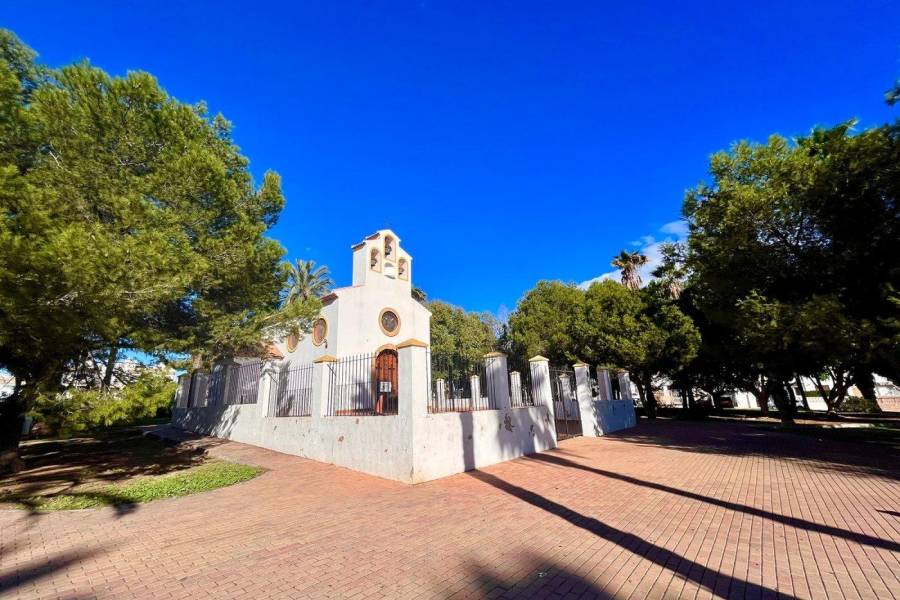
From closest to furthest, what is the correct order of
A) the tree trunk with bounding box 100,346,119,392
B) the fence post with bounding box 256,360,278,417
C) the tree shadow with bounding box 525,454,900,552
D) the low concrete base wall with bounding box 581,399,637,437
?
the tree shadow with bounding box 525,454,900,552 → the tree trunk with bounding box 100,346,119,392 → the fence post with bounding box 256,360,278,417 → the low concrete base wall with bounding box 581,399,637,437

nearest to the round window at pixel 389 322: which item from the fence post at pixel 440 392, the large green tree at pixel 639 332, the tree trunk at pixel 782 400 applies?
the fence post at pixel 440 392

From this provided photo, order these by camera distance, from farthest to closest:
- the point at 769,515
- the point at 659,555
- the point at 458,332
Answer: the point at 458,332 → the point at 769,515 → the point at 659,555

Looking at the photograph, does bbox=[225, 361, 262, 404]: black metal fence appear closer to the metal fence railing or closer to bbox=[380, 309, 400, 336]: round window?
bbox=[380, 309, 400, 336]: round window

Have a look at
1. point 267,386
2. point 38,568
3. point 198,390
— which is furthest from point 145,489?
point 198,390

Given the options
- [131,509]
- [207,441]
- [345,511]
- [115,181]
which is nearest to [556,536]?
[345,511]

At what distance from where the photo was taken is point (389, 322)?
1827 cm

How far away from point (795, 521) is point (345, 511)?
20.7 feet

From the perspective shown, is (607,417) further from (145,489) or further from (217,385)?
(217,385)

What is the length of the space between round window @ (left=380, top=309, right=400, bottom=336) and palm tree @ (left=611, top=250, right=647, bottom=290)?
22.5 meters

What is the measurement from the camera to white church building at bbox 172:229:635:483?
8.18 metres

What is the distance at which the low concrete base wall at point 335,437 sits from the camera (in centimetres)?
801

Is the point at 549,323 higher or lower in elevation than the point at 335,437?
higher

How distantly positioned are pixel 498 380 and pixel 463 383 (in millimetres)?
979

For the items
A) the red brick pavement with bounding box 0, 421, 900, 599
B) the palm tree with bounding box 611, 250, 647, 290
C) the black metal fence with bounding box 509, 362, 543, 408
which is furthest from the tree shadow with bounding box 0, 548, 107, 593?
the palm tree with bounding box 611, 250, 647, 290
